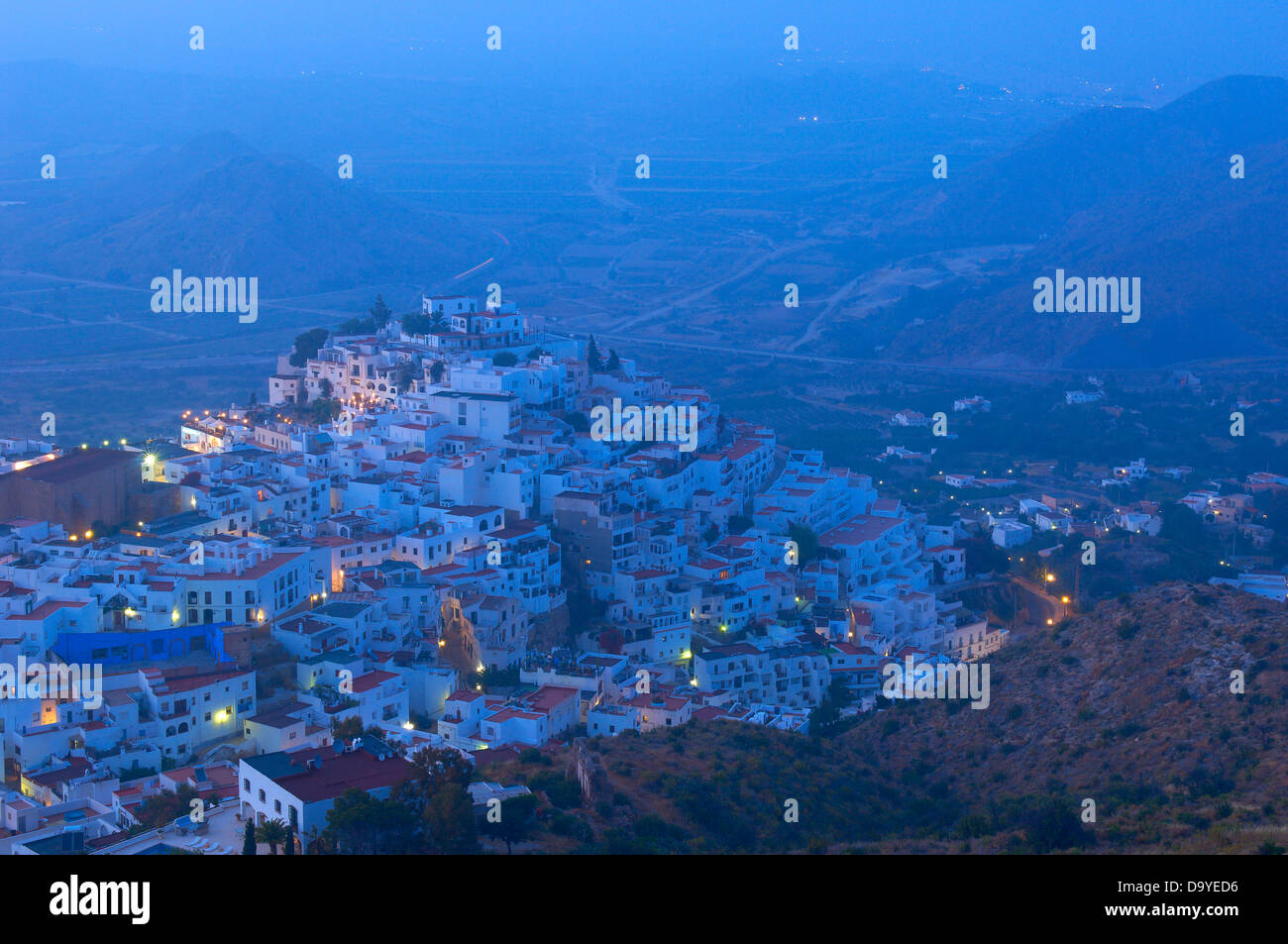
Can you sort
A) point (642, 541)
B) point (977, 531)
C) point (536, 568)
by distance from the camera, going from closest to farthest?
point (536, 568) → point (642, 541) → point (977, 531)

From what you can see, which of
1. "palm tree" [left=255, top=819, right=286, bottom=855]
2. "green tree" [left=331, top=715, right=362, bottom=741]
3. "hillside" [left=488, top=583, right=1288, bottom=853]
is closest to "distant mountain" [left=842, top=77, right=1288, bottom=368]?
"hillside" [left=488, top=583, right=1288, bottom=853]

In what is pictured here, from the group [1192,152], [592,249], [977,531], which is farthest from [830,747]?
[1192,152]

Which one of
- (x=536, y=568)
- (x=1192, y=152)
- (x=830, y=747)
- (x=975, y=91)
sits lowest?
(x=830, y=747)

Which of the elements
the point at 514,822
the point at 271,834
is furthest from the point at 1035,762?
the point at 271,834

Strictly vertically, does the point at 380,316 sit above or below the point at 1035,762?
above

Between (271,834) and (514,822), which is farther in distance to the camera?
(514,822)

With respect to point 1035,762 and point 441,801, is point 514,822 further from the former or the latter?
point 1035,762

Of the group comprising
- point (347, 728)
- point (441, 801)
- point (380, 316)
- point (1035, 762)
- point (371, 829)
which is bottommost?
point (1035, 762)

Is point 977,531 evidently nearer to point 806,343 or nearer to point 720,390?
point 720,390
